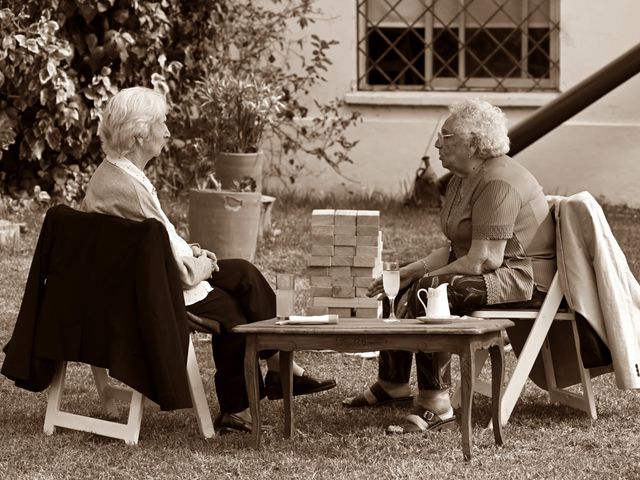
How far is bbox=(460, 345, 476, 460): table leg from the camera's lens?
4422mm

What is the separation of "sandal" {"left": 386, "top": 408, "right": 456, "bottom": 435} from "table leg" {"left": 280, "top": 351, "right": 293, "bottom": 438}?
0.36 meters

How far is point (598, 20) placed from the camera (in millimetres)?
10859

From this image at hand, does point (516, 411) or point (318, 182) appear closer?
point (516, 411)

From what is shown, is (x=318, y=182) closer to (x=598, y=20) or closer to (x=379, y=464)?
(x=598, y=20)

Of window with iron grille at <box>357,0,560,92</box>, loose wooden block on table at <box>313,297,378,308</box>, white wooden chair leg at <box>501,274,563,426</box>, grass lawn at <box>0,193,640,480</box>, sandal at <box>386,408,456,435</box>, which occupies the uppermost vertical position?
window with iron grille at <box>357,0,560,92</box>

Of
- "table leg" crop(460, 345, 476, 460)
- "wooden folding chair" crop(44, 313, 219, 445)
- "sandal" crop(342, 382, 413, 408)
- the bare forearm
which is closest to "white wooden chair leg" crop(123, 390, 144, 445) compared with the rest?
"wooden folding chair" crop(44, 313, 219, 445)

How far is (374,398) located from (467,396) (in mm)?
974

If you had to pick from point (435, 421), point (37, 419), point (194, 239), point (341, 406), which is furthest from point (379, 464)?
point (194, 239)

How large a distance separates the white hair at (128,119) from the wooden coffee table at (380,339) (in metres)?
0.84

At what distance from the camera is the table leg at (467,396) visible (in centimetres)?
442

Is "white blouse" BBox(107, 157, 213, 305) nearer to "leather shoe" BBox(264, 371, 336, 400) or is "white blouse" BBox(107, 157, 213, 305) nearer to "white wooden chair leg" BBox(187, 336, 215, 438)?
"white wooden chair leg" BBox(187, 336, 215, 438)

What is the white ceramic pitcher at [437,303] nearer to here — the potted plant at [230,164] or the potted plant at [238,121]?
the potted plant at [230,164]

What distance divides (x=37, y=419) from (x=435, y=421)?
59.5 inches

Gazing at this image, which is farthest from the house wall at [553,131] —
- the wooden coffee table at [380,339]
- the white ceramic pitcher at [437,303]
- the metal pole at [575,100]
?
the wooden coffee table at [380,339]
